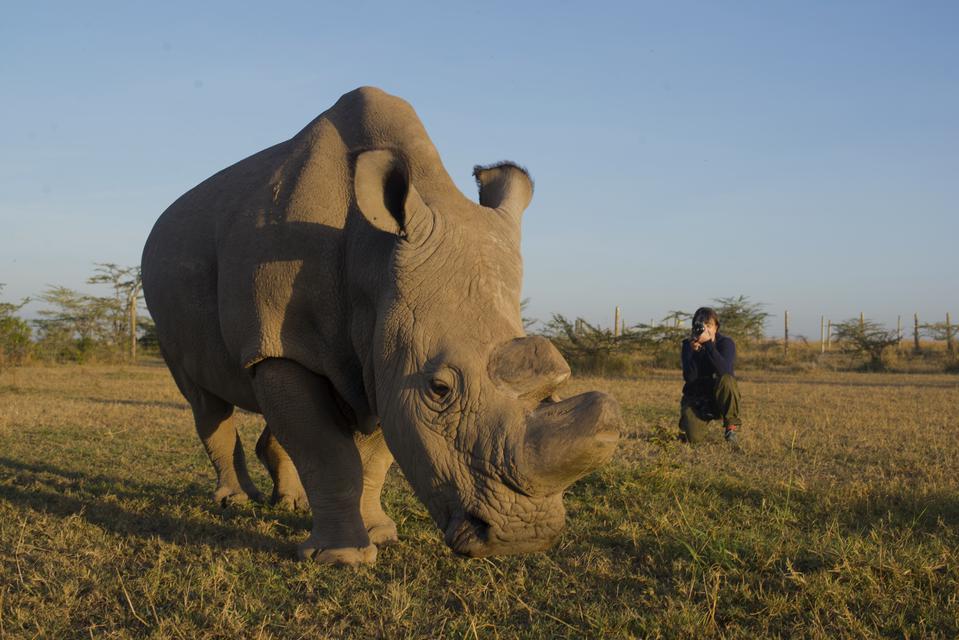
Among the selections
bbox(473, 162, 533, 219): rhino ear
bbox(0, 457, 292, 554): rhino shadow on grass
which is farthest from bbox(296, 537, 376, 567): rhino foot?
bbox(473, 162, 533, 219): rhino ear

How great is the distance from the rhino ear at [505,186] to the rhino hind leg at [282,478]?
212 centimetres

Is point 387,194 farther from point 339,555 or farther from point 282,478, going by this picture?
point 282,478

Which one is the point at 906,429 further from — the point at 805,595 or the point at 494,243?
the point at 494,243

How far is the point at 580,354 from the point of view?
20.1 meters

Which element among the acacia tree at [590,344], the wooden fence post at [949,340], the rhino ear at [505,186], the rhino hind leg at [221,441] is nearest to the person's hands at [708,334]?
the rhino ear at [505,186]

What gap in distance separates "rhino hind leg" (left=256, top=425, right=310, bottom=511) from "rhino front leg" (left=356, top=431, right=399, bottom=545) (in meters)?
0.93

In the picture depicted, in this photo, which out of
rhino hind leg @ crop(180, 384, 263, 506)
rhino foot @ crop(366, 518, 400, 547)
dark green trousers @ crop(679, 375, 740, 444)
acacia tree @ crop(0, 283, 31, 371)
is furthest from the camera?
acacia tree @ crop(0, 283, 31, 371)

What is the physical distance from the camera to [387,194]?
350cm

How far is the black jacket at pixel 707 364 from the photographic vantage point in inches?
314

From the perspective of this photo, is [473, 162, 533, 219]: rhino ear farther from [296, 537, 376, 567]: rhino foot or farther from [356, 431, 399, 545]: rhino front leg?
[296, 537, 376, 567]: rhino foot

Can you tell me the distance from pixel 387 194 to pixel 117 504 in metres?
2.86

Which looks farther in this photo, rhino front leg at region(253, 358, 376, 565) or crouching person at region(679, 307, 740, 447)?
crouching person at region(679, 307, 740, 447)

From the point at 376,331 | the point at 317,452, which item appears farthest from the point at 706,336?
the point at 376,331

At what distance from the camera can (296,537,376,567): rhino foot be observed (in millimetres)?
Result: 3771
